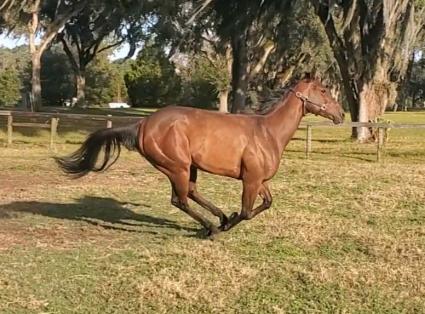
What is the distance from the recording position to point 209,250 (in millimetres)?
6695

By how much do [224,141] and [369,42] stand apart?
16.2 metres

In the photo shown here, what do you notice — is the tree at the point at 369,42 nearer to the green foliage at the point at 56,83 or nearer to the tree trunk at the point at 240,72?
the tree trunk at the point at 240,72

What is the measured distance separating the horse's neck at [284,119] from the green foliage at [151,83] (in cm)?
5117

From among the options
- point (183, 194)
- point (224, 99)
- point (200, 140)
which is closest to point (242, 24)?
point (200, 140)

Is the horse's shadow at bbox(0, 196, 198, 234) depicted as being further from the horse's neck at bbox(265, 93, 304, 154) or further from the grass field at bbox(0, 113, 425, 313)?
the horse's neck at bbox(265, 93, 304, 154)

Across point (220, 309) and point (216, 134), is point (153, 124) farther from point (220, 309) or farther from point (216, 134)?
point (220, 309)

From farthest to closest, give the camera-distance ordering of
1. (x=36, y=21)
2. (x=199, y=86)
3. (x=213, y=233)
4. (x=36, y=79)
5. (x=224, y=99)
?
(x=199, y=86), (x=224, y=99), (x=36, y=21), (x=36, y=79), (x=213, y=233)

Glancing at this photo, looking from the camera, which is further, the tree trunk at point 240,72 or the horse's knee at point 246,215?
the tree trunk at point 240,72

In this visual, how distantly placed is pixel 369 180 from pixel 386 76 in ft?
39.1

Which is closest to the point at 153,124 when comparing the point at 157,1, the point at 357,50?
the point at 357,50

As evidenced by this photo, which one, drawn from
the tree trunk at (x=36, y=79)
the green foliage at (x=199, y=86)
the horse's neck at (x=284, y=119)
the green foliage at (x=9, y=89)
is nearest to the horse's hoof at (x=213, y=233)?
the horse's neck at (x=284, y=119)

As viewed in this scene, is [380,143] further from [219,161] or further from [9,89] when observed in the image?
[9,89]

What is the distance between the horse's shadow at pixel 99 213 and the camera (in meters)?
8.18

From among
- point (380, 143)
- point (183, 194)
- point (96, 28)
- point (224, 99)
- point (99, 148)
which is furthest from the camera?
point (224, 99)
